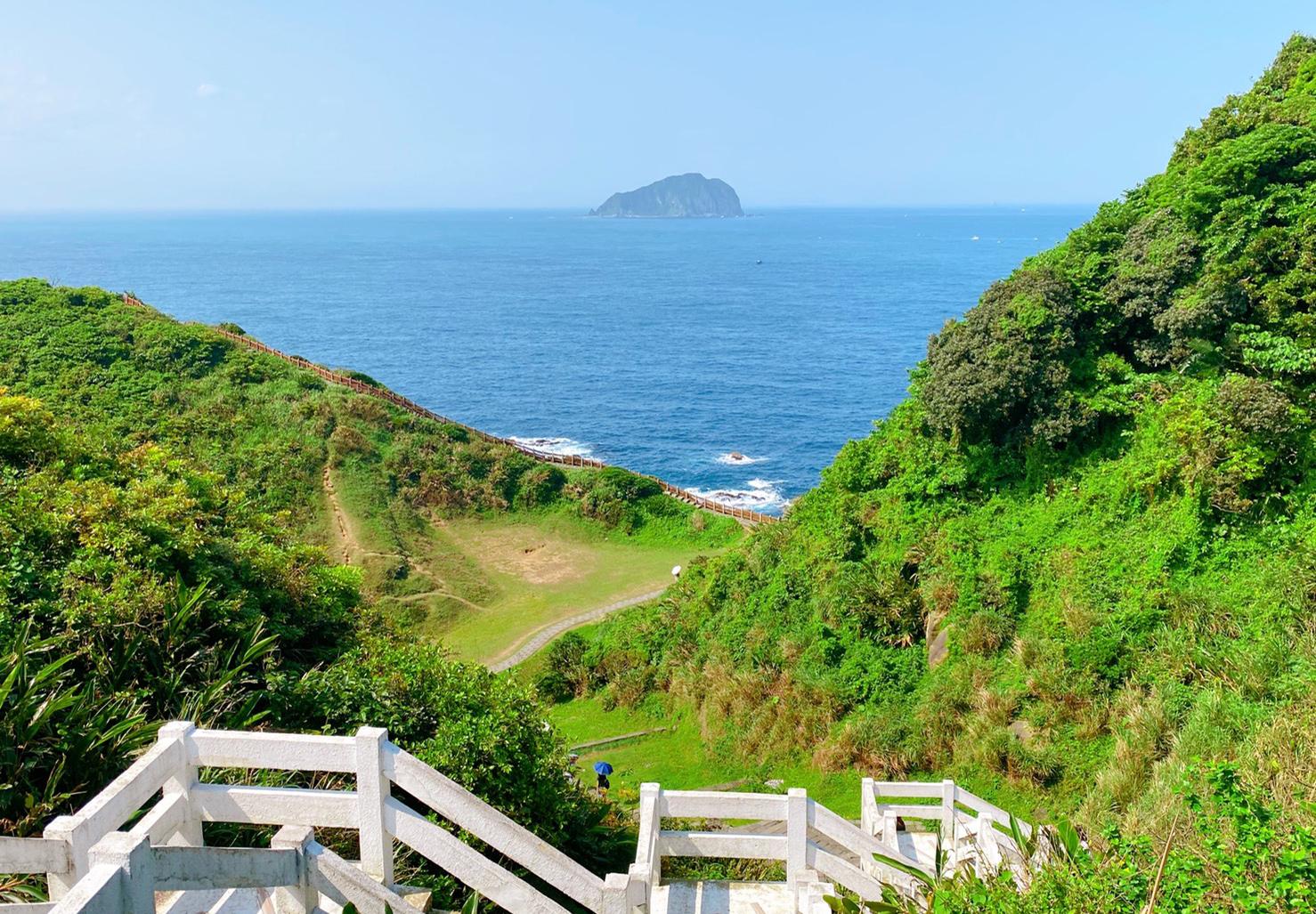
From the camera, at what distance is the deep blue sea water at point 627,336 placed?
60.8 meters

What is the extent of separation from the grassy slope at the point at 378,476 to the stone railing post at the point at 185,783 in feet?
75.0

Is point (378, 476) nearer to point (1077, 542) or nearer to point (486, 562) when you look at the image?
point (486, 562)

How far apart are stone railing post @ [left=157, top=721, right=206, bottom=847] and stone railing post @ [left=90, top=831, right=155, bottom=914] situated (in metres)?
1.05

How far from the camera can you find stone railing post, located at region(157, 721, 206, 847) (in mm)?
6445

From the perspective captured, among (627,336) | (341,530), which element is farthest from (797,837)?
(627,336)

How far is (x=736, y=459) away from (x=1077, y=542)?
3770cm

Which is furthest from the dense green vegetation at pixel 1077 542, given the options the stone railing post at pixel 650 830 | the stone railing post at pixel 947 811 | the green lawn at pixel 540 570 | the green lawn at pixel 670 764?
the stone railing post at pixel 650 830

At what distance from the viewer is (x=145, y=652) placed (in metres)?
9.92

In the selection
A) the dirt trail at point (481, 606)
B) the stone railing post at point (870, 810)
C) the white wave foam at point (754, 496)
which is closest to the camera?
the stone railing post at point (870, 810)

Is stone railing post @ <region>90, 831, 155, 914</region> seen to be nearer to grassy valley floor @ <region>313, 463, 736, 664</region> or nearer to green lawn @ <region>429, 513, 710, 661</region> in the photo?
grassy valley floor @ <region>313, 463, 736, 664</region>

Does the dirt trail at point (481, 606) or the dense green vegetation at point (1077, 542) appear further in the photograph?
the dirt trail at point (481, 606)

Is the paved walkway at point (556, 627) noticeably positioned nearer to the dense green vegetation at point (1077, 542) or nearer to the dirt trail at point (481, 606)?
the dirt trail at point (481, 606)

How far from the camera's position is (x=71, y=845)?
5566 mm

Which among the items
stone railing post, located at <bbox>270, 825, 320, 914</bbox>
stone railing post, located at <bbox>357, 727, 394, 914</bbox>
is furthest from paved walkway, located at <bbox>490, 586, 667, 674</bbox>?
stone railing post, located at <bbox>270, 825, 320, 914</bbox>
